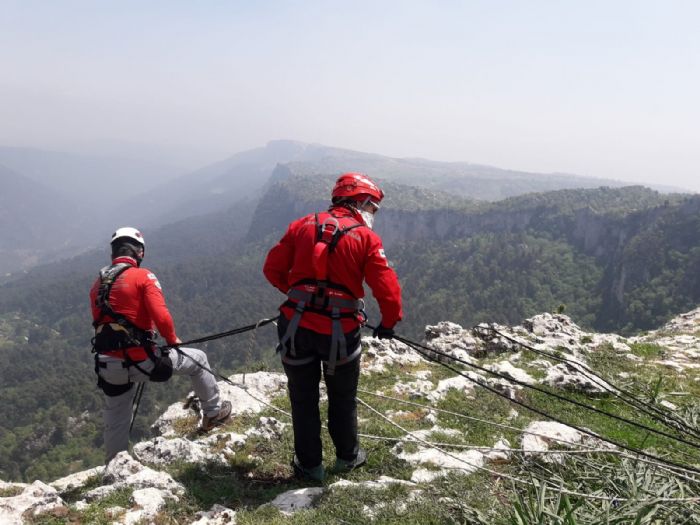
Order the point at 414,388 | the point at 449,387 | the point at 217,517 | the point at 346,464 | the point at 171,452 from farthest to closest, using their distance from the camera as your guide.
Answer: the point at 414,388 → the point at 449,387 → the point at 171,452 → the point at 346,464 → the point at 217,517

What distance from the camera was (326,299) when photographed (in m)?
5.41

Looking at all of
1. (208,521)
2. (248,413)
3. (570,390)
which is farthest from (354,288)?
(570,390)

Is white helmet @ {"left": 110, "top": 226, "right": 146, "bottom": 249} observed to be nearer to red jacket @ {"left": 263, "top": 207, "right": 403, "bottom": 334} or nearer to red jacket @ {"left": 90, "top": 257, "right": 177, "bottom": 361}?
red jacket @ {"left": 90, "top": 257, "right": 177, "bottom": 361}

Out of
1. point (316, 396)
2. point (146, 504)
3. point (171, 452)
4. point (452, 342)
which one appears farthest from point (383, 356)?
point (146, 504)

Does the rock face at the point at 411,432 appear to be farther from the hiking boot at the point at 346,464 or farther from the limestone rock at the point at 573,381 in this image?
the hiking boot at the point at 346,464

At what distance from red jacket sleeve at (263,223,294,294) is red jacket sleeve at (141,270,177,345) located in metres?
1.80

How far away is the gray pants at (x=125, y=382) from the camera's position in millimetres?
6746

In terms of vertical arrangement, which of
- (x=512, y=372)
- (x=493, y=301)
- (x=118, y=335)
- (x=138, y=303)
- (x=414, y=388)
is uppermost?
(x=138, y=303)

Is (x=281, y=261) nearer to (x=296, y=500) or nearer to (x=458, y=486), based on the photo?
(x=296, y=500)

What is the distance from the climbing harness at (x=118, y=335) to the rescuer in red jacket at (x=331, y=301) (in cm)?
245

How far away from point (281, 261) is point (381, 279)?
1.52 meters

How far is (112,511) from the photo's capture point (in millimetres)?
5020

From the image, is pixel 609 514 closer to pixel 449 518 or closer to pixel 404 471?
pixel 449 518

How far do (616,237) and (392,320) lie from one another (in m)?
181
